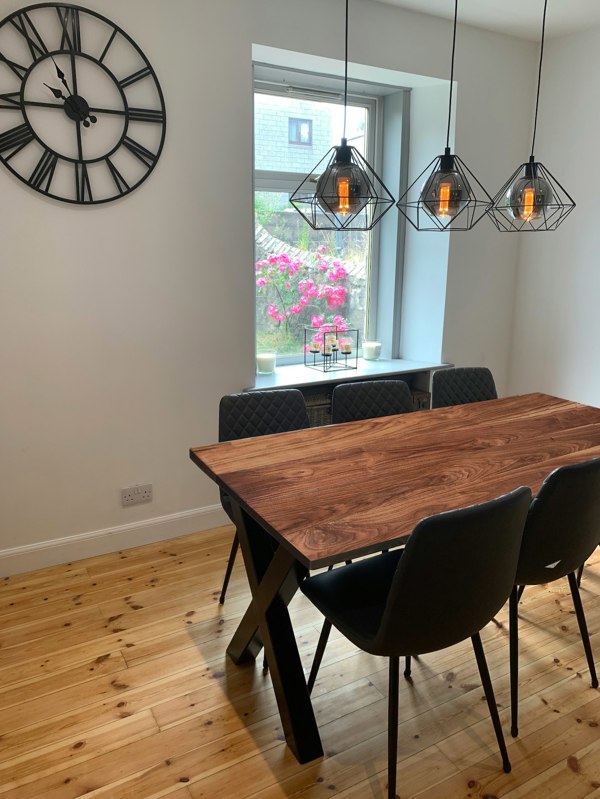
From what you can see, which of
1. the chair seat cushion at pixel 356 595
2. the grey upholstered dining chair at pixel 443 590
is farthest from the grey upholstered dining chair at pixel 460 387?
the grey upholstered dining chair at pixel 443 590

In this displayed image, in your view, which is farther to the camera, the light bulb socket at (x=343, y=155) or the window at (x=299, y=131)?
the window at (x=299, y=131)

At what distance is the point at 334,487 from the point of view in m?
1.90

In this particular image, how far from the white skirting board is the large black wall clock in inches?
62.5

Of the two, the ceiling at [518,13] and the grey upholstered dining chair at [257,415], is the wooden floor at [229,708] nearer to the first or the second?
the grey upholstered dining chair at [257,415]

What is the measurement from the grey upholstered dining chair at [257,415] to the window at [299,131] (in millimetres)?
1779

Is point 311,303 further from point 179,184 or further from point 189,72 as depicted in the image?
point 189,72

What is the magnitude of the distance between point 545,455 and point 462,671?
847mm

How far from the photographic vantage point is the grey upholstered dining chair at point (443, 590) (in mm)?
1440

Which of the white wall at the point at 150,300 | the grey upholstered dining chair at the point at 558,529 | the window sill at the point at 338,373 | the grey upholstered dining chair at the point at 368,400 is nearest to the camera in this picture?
the grey upholstered dining chair at the point at 558,529

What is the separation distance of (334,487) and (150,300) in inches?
59.5

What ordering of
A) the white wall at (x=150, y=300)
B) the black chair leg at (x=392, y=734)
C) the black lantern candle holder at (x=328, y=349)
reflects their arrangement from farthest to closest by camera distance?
the black lantern candle holder at (x=328, y=349), the white wall at (x=150, y=300), the black chair leg at (x=392, y=734)

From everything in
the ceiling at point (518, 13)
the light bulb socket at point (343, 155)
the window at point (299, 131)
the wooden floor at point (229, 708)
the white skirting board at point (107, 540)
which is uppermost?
the ceiling at point (518, 13)

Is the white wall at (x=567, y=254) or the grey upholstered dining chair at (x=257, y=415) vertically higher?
the white wall at (x=567, y=254)

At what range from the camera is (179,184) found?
2.88 metres
